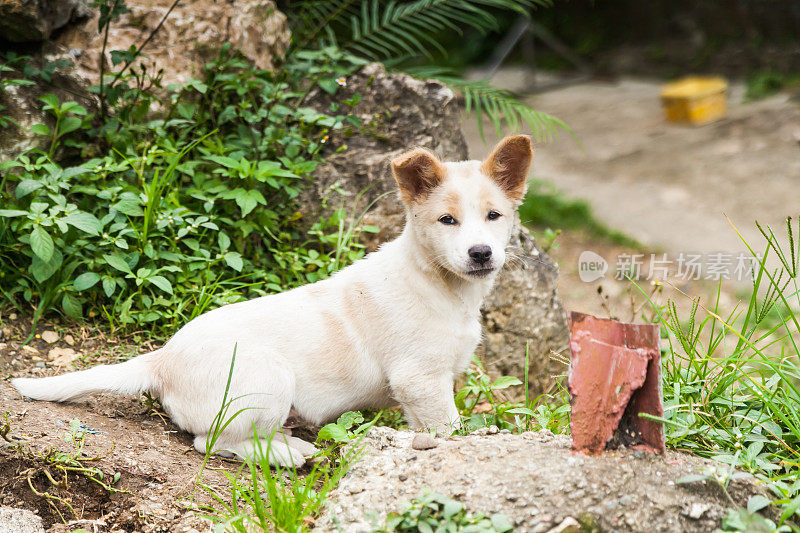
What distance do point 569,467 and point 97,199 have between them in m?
2.95

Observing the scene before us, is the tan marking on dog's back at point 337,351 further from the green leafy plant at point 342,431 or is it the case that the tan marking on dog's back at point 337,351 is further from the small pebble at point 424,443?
the small pebble at point 424,443

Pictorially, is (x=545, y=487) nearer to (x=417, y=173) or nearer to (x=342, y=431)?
(x=342, y=431)

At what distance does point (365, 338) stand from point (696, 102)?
7965mm

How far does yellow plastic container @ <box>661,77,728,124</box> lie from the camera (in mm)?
9914

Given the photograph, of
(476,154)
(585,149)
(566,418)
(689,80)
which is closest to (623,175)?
(585,149)

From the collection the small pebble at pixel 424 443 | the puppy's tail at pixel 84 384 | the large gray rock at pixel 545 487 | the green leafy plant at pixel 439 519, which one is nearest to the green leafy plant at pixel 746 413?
the large gray rock at pixel 545 487

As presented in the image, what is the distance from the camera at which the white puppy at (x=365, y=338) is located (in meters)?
3.20

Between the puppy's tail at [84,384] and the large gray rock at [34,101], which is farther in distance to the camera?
the large gray rock at [34,101]

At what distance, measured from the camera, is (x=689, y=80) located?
10539mm

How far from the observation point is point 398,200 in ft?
15.7

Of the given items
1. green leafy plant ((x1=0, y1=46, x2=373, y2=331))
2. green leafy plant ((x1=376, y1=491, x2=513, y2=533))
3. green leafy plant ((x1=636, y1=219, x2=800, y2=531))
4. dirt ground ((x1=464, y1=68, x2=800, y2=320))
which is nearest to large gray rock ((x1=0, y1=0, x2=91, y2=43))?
green leafy plant ((x1=0, y1=46, x2=373, y2=331))

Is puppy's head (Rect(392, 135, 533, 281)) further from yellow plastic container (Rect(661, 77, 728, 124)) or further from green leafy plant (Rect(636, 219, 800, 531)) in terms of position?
yellow plastic container (Rect(661, 77, 728, 124))

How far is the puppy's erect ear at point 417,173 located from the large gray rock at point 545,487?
116 cm

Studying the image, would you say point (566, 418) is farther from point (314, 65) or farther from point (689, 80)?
point (689, 80)
